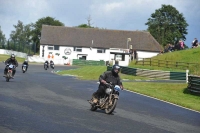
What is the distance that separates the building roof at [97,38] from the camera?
104m

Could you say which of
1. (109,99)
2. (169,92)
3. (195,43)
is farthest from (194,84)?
(195,43)

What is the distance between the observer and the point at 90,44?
10494cm

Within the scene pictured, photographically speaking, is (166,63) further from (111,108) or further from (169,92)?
(111,108)

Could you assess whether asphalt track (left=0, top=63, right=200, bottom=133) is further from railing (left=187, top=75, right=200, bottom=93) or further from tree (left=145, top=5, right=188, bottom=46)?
tree (left=145, top=5, right=188, bottom=46)

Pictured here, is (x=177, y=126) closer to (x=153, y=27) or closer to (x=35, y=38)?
(x=153, y=27)

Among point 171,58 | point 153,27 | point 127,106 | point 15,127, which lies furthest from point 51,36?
point 15,127

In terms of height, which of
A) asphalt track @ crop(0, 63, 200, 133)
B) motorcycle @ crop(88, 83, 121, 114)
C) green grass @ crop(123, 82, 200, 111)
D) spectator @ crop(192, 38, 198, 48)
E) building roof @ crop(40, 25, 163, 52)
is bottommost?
green grass @ crop(123, 82, 200, 111)

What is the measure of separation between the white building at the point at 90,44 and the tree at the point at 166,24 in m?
13.1

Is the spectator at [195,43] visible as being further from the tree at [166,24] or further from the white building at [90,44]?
the tree at [166,24]

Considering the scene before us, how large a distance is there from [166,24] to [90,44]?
83.4 ft

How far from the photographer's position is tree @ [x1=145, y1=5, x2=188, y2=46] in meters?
119

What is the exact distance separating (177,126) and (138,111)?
3.61 meters

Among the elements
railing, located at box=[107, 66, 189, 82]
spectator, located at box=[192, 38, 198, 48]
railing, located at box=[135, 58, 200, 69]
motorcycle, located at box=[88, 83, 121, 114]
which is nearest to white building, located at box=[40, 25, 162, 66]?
spectator, located at box=[192, 38, 198, 48]

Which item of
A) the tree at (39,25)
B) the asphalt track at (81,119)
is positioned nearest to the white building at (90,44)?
the tree at (39,25)
